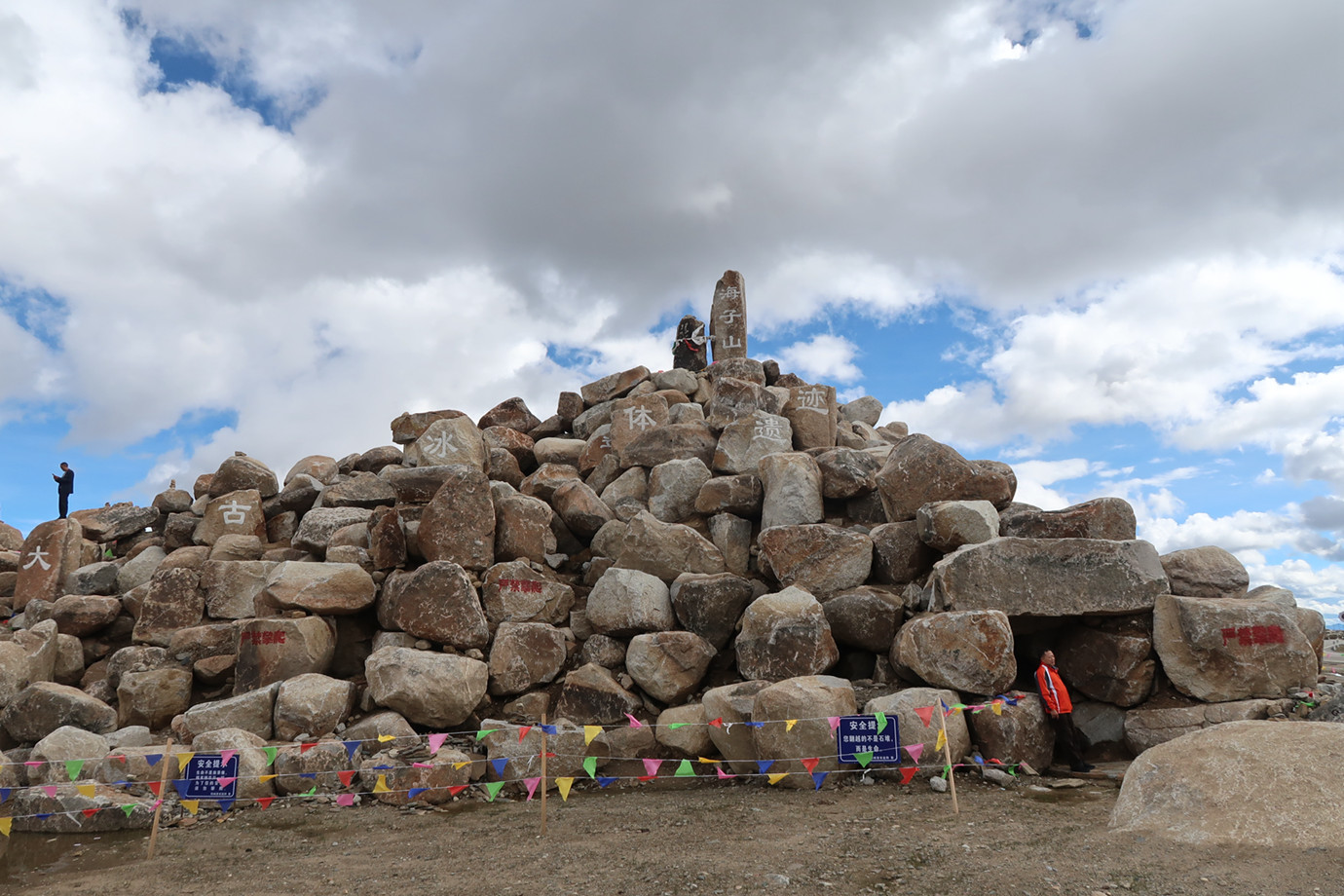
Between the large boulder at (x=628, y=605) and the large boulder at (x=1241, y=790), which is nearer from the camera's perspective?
the large boulder at (x=1241, y=790)

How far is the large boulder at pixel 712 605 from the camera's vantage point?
42.6 ft

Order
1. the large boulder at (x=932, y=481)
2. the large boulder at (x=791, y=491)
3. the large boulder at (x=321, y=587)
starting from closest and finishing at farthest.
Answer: the large boulder at (x=321, y=587)
the large boulder at (x=932, y=481)
the large boulder at (x=791, y=491)

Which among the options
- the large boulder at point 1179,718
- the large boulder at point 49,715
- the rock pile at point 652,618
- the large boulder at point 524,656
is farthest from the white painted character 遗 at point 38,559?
the large boulder at point 1179,718

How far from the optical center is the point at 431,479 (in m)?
16.3

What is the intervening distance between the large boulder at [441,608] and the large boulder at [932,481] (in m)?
7.30

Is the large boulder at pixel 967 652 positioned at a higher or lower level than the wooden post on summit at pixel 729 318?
lower

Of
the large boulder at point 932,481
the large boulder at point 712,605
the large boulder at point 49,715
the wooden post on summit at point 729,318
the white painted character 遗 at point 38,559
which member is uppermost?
the wooden post on summit at point 729,318

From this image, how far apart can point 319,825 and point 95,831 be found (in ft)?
9.12

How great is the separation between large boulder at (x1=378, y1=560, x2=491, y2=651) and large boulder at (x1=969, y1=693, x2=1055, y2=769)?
7470mm

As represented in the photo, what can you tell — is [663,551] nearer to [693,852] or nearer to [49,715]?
[693,852]

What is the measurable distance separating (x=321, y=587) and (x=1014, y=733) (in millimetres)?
10745

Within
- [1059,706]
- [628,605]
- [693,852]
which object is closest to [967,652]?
[1059,706]

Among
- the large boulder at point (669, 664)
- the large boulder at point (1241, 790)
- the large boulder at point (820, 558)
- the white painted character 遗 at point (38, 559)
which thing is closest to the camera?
the large boulder at point (1241, 790)

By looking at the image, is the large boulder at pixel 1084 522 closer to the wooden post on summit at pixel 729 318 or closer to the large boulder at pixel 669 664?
the large boulder at pixel 669 664
